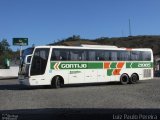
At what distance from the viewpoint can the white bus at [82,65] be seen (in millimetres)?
27219

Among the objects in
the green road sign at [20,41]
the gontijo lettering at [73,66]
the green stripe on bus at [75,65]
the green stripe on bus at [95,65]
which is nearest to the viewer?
the green stripe on bus at [75,65]

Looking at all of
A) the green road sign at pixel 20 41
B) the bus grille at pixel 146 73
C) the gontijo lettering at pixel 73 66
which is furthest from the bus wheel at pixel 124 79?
the green road sign at pixel 20 41

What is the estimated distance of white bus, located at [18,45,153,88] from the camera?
27219 millimetres

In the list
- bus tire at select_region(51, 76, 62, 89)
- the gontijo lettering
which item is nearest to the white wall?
the gontijo lettering

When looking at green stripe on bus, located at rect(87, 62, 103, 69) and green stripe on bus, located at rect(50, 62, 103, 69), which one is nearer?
green stripe on bus, located at rect(50, 62, 103, 69)

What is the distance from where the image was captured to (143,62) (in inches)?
1284

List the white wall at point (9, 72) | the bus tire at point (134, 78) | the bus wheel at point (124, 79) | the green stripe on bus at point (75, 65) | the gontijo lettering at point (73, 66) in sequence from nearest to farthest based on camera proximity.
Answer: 1. the green stripe on bus at point (75, 65)
2. the gontijo lettering at point (73, 66)
3. the bus wheel at point (124, 79)
4. the bus tire at point (134, 78)
5. the white wall at point (9, 72)

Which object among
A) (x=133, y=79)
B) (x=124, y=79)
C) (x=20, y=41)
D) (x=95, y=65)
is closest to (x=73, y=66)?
(x=95, y=65)

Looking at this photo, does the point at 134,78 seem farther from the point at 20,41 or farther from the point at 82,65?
the point at 20,41

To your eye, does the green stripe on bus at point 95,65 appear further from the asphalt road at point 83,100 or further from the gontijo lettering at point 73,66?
the asphalt road at point 83,100

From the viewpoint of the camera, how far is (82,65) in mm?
29250

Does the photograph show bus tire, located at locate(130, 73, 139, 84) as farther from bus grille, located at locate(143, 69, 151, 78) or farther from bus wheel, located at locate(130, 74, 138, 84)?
bus grille, located at locate(143, 69, 151, 78)

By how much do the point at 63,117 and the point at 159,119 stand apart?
1542 millimetres

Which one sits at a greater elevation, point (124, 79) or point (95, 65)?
point (95, 65)
